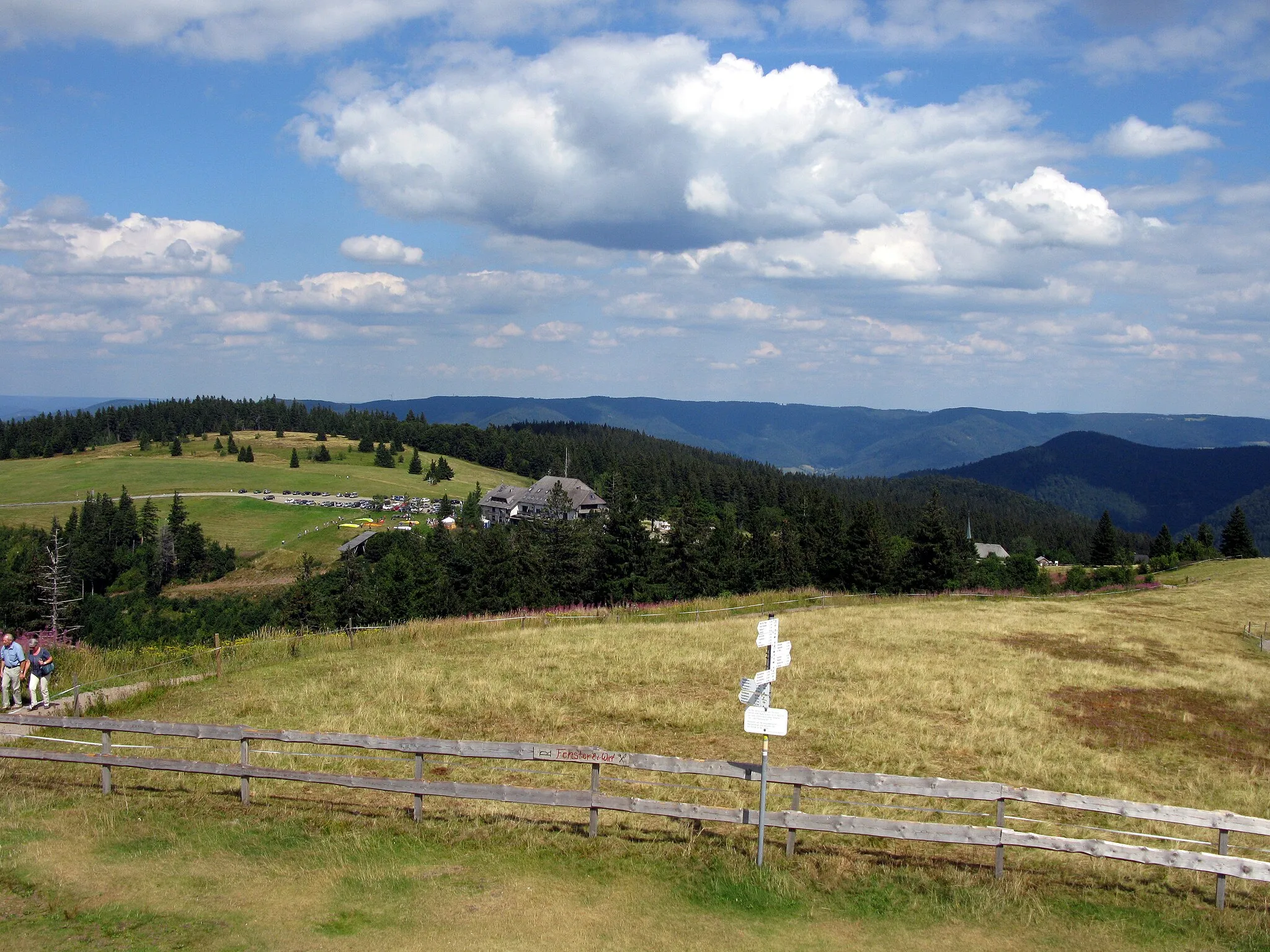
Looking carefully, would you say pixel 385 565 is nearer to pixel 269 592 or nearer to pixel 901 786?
pixel 269 592

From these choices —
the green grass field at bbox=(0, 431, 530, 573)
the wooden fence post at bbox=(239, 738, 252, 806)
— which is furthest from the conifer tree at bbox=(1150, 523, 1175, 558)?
the green grass field at bbox=(0, 431, 530, 573)

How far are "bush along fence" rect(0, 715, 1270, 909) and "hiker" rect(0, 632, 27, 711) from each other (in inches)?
180

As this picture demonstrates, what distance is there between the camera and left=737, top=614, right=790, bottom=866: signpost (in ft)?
35.5

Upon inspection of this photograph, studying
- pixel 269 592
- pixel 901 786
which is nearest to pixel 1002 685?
pixel 901 786

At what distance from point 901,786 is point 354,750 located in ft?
34.3

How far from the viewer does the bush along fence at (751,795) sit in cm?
1067

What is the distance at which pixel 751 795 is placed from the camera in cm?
1453

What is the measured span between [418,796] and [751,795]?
226 inches

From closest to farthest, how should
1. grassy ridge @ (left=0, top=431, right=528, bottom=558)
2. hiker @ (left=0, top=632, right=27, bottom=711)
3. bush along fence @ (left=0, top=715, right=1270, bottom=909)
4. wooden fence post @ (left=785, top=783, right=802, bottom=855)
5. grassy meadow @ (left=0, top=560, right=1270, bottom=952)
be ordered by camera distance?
grassy meadow @ (left=0, top=560, right=1270, bottom=952)
bush along fence @ (left=0, top=715, right=1270, bottom=909)
wooden fence post @ (left=785, top=783, right=802, bottom=855)
hiker @ (left=0, top=632, right=27, bottom=711)
grassy ridge @ (left=0, top=431, right=528, bottom=558)

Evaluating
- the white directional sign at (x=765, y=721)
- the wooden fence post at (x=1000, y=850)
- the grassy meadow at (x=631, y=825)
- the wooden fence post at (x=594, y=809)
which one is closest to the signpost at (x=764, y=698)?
the white directional sign at (x=765, y=721)

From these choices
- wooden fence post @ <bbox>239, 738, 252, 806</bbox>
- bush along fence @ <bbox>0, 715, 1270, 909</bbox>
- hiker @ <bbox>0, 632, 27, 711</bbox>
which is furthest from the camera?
hiker @ <bbox>0, 632, 27, 711</bbox>

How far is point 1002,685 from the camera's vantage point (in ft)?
78.8

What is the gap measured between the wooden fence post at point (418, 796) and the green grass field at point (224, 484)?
117 meters

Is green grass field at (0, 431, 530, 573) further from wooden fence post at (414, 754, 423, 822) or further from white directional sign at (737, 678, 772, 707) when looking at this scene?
white directional sign at (737, 678, 772, 707)
